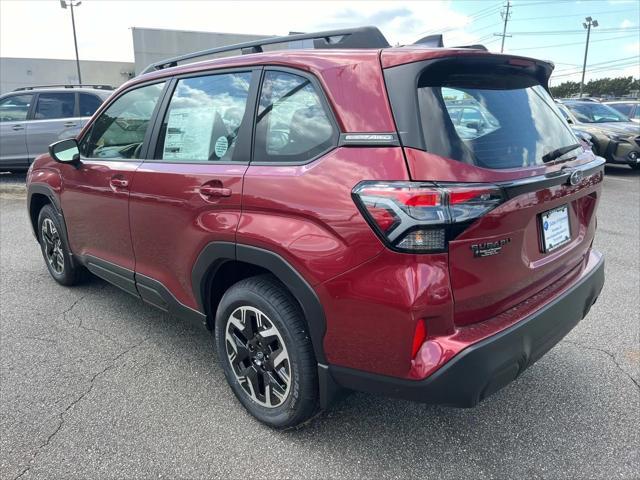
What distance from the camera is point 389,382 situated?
1.96 metres

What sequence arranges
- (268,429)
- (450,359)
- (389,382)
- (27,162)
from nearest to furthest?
(450,359) < (389,382) < (268,429) < (27,162)

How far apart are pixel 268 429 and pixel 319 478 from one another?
427 mm

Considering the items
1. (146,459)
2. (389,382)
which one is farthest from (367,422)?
(146,459)

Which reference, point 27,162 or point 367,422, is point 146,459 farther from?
point 27,162

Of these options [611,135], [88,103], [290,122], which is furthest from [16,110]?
[611,135]

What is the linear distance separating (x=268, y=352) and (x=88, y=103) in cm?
883

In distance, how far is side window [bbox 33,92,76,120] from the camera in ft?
30.8

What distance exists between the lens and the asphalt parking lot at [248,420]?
224 centimetres

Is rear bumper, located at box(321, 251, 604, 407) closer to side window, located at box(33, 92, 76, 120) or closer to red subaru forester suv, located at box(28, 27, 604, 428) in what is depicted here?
red subaru forester suv, located at box(28, 27, 604, 428)

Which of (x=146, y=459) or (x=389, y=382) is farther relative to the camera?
(x=146, y=459)

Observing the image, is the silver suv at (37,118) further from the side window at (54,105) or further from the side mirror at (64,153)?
the side mirror at (64,153)

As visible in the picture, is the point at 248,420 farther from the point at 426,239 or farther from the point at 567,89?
the point at 567,89

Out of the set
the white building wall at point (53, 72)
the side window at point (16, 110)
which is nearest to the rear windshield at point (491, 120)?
the side window at point (16, 110)

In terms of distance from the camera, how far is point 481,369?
183 cm
